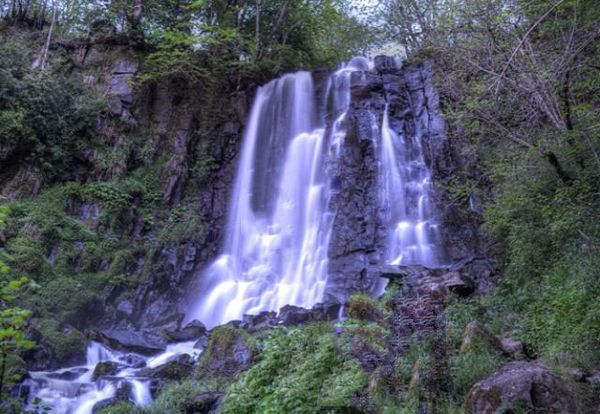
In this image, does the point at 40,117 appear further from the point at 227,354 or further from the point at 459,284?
the point at 459,284

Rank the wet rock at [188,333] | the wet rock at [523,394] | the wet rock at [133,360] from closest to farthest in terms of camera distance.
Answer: the wet rock at [523,394] → the wet rock at [133,360] → the wet rock at [188,333]

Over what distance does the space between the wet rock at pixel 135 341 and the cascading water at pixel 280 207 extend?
205cm

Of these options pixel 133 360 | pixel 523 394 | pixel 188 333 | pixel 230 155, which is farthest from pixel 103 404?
pixel 230 155

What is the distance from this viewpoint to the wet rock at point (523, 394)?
14.9 feet

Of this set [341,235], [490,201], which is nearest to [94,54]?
[341,235]

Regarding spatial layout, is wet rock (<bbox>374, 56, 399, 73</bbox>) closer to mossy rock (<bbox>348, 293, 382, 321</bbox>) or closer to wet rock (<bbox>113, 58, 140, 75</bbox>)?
wet rock (<bbox>113, 58, 140, 75</bbox>)

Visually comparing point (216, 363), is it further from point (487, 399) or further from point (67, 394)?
point (487, 399)

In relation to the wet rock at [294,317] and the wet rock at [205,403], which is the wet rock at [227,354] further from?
the wet rock at [294,317]

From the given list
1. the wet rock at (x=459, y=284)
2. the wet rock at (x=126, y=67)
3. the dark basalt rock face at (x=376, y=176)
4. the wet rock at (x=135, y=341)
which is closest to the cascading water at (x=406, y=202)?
the dark basalt rock face at (x=376, y=176)

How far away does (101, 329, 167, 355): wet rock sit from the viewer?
1068cm

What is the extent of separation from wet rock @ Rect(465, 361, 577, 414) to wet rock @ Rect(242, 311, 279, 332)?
6.05 m

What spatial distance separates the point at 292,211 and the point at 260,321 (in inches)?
205

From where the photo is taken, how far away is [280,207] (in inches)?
633

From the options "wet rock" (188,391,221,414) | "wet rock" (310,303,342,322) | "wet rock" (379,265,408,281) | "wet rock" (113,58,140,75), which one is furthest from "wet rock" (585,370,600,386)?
"wet rock" (113,58,140,75)
